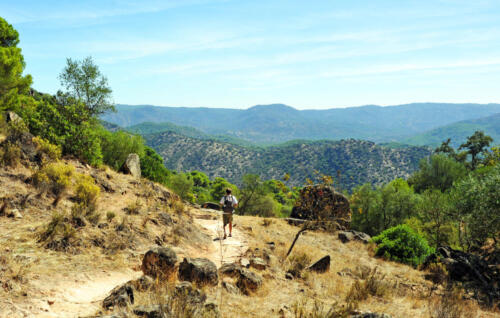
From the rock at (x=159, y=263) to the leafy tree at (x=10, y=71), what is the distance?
22.2 metres

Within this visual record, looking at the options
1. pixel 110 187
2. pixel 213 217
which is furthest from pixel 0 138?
pixel 213 217

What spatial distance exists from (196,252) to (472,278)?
46.5ft

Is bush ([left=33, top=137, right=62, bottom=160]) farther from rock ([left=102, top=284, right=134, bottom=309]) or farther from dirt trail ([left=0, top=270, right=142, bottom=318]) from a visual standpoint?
rock ([left=102, top=284, right=134, bottom=309])

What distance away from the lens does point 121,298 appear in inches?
253

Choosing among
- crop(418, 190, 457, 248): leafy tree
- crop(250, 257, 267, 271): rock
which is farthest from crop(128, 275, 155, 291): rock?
crop(418, 190, 457, 248): leafy tree

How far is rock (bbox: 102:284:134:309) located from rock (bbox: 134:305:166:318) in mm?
410

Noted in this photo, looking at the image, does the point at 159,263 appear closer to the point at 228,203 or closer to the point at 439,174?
the point at 228,203

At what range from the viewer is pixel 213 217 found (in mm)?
21078

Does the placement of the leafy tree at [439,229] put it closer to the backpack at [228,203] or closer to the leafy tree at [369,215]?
the backpack at [228,203]

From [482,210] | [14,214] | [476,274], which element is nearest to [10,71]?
[14,214]

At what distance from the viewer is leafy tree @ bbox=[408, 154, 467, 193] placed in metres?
51.3

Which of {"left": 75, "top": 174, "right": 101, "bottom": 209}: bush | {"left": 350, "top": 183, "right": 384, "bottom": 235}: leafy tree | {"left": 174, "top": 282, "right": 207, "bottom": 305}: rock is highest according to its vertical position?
{"left": 75, "top": 174, "right": 101, "bottom": 209}: bush

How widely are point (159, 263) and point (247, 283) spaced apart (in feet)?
9.14

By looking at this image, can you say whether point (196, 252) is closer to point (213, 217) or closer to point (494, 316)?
point (213, 217)
